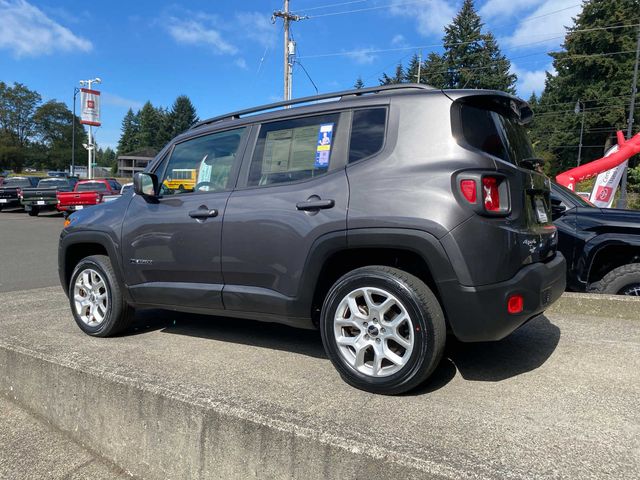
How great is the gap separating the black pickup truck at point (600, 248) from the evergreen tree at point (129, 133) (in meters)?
143

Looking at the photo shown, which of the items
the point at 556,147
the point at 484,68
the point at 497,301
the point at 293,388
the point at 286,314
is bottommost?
the point at 293,388

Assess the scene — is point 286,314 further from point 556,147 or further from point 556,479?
point 556,147

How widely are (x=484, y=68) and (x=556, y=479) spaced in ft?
215

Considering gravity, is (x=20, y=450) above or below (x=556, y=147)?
below

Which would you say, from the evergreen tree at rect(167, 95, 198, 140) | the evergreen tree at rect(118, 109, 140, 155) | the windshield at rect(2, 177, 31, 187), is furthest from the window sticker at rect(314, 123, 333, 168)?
the evergreen tree at rect(118, 109, 140, 155)

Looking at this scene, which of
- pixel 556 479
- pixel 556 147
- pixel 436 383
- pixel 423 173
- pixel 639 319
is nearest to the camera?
pixel 556 479

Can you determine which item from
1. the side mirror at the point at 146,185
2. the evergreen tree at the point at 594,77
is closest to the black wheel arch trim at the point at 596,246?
the side mirror at the point at 146,185

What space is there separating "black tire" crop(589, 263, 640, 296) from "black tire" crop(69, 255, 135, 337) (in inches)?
181

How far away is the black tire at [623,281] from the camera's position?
192 inches

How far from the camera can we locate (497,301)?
8.55 ft

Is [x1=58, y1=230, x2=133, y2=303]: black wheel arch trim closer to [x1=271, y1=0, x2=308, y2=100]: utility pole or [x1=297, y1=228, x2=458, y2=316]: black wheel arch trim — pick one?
[x1=297, y1=228, x2=458, y2=316]: black wheel arch trim

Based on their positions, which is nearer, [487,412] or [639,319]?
[487,412]

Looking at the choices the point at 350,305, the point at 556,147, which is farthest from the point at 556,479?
the point at 556,147

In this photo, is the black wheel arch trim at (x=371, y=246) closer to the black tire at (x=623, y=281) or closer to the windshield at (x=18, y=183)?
the black tire at (x=623, y=281)
